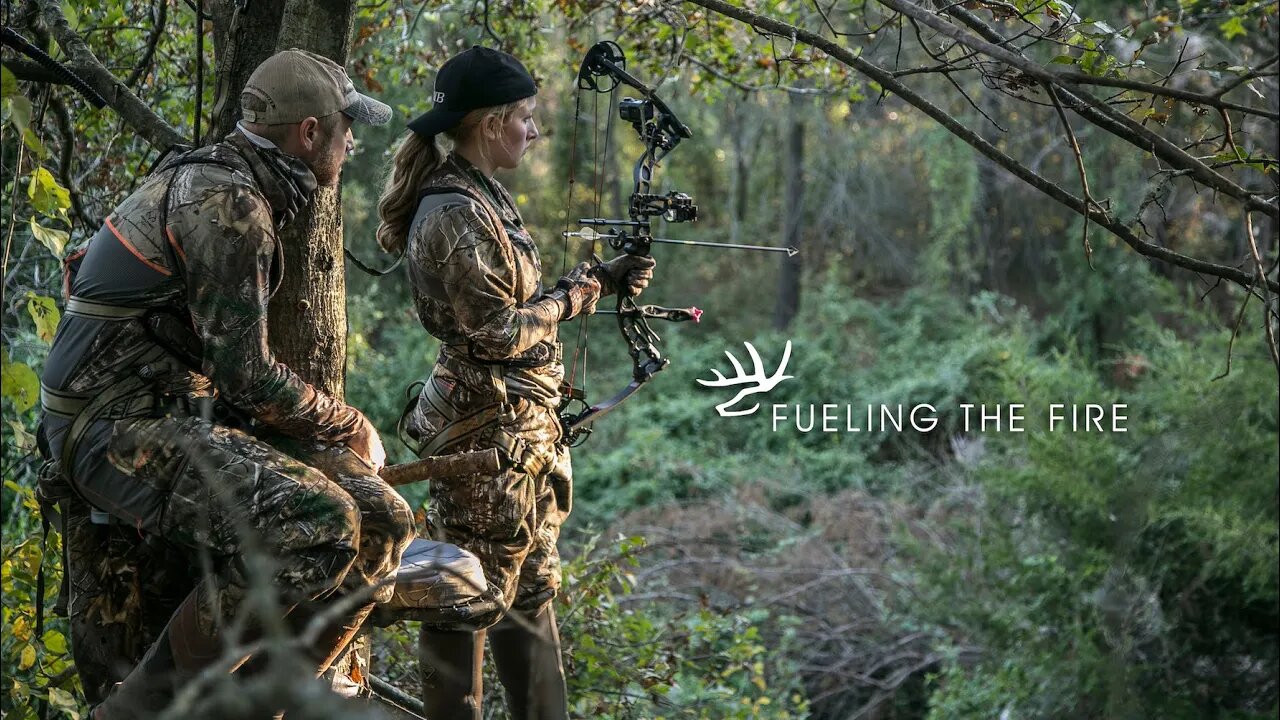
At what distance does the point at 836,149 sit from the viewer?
19.8m

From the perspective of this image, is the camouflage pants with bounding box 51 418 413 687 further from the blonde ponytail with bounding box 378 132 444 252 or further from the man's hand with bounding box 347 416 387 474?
the blonde ponytail with bounding box 378 132 444 252

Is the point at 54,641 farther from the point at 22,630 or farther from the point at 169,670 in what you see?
the point at 169,670

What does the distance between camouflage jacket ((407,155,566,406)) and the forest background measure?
0.63 m

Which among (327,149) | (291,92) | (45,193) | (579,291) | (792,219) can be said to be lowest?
(579,291)

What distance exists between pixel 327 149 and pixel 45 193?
758mm

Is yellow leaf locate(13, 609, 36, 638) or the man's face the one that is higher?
the man's face

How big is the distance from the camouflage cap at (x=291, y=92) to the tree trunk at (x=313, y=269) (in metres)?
0.52

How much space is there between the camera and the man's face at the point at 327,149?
9.37 ft

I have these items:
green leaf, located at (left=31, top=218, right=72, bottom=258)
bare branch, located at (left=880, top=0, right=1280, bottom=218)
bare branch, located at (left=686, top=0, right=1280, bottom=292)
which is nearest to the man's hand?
green leaf, located at (left=31, top=218, right=72, bottom=258)

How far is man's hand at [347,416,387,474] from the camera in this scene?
9.63 feet

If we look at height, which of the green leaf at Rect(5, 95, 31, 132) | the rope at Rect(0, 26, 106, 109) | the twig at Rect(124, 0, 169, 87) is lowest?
the green leaf at Rect(5, 95, 31, 132)

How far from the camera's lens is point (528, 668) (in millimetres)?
3512

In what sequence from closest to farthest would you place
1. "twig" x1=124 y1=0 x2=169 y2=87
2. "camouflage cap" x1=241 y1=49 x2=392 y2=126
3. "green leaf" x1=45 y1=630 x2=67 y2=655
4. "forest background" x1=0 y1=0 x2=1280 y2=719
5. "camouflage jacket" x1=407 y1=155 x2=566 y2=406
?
1. "camouflage cap" x1=241 y1=49 x2=392 y2=126
2. "camouflage jacket" x1=407 y1=155 x2=566 y2=406
3. "green leaf" x1=45 y1=630 x2=67 y2=655
4. "forest background" x1=0 y1=0 x2=1280 y2=719
5. "twig" x1=124 y1=0 x2=169 y2=87

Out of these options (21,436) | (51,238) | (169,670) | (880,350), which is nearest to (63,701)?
(21,436)
